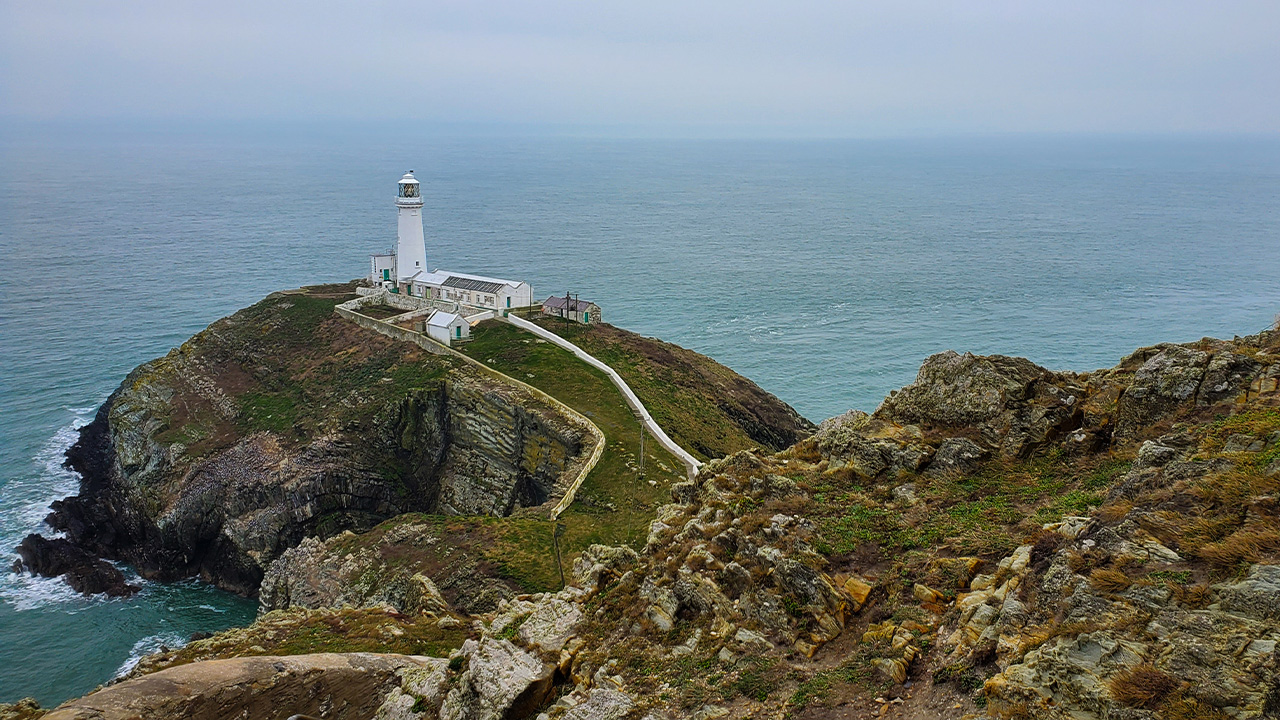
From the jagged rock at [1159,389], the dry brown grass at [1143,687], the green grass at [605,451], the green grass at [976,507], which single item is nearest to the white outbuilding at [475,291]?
the green grass at [605,451]

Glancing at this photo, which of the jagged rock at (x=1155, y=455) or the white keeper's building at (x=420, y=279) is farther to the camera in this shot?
the white keeper's building at (x=420, y=279)

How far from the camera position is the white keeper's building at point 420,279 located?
2709 inches

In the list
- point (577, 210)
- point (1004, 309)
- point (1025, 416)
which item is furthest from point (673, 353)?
point (577, 210)

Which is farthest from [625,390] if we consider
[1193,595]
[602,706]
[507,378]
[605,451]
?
[1193,595]

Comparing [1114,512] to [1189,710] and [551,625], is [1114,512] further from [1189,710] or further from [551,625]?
[551,625]

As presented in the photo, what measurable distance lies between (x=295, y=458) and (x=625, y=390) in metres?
21.3

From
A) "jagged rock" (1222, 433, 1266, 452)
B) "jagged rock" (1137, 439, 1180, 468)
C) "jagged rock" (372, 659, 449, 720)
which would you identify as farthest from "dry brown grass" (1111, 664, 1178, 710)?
"jagged rock" (372, 659, 449, 720)

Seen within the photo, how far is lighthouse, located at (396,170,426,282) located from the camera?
242 feet

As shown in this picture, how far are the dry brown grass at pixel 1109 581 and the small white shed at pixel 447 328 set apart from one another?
53312mm

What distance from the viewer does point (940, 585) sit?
15125mm

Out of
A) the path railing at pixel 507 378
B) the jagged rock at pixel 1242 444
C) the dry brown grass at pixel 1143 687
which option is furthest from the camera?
the path railing at pixel 507 378

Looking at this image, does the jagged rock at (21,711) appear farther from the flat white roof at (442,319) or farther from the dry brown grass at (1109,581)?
the flat white roof at (442,319)

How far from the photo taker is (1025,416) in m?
19.5

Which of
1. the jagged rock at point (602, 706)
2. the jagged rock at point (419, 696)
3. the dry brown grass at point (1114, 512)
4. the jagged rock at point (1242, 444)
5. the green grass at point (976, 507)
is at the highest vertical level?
the jagged rock at point (1242, 444)
